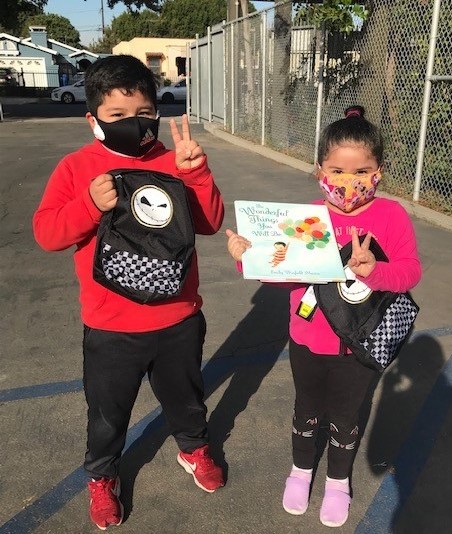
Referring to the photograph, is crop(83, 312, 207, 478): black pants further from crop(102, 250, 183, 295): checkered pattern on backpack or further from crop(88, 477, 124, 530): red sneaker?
crop(102, 250, 183, 295): checkered pattern on backpack

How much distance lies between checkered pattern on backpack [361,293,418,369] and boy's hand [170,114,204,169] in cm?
91

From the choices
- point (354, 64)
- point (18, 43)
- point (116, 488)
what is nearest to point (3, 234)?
point (116, 488)

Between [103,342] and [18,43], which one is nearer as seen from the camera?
[103,342]

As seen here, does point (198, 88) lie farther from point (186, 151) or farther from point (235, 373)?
point (186, 151)

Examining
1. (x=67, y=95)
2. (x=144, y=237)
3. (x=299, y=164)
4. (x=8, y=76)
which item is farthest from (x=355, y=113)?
(x=8, y=76)

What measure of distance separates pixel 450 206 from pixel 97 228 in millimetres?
5788

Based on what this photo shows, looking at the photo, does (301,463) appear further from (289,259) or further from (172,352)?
(289,259)

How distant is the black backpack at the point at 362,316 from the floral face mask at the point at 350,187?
15cm

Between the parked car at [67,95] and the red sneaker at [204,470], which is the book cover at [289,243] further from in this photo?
the parked car at [67,95]

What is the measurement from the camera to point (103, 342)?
6.75 ft

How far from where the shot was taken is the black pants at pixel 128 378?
2.07m

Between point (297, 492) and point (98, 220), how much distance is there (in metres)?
1.46

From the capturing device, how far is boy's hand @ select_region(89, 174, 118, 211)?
175cm

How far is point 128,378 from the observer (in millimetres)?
2111
